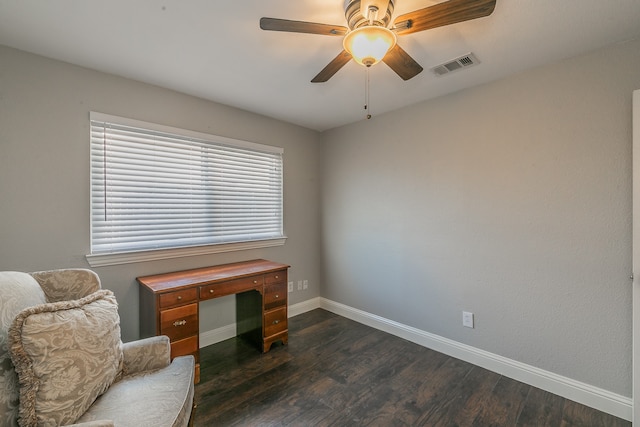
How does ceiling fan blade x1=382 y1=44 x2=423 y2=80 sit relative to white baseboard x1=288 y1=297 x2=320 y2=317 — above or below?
above

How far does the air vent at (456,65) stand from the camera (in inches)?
75.8

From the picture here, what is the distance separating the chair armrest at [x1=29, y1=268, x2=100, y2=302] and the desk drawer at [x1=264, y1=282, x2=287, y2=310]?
1325 mm

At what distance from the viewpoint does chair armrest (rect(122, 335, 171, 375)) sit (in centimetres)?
148

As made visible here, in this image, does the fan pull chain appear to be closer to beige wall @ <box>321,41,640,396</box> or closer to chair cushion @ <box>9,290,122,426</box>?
beige wall @ <box>321,41,640,396</box>

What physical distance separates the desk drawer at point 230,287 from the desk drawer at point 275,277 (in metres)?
0.05

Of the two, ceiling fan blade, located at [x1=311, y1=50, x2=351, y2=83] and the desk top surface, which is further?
the desk top surface

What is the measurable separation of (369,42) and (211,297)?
6.84 ft

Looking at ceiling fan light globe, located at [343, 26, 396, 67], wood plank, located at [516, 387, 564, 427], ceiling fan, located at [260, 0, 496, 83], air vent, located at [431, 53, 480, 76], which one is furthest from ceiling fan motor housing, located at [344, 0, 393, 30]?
wood plank, located at [516, 387, 564, 427]

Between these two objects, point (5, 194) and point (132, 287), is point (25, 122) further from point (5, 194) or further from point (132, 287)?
point (132, 287)

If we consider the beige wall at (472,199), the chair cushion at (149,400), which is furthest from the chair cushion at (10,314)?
the beige wall at (472,199)

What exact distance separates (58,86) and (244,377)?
2563 millimetres

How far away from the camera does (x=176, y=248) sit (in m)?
2.47

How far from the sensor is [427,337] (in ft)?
8.73

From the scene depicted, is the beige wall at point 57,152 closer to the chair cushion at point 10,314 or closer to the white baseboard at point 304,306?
the chair cushion at point 10,314
